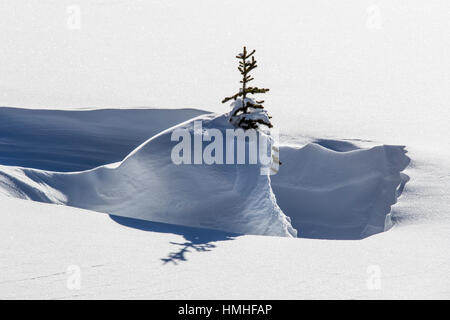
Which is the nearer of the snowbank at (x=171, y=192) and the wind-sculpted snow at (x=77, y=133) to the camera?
the snowbank at (x=171, y=192)

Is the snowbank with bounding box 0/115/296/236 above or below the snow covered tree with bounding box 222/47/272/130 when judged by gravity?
below

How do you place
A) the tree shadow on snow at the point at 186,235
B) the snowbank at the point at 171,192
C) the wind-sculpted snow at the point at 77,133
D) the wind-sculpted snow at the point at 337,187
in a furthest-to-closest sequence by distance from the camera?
the wind-sculpted snow at the point at 77,133
the wind-sculpted snow at the point at 337,187
the snowbank at the point at 171,192
the tree shadow on snow at the point at 186,235

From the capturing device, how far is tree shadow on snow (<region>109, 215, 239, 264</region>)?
13.8 feet

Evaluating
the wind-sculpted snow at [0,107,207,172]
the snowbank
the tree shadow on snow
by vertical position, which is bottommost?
the tree shadow on snow

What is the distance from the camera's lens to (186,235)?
4672 mm

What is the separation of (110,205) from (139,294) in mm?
2633

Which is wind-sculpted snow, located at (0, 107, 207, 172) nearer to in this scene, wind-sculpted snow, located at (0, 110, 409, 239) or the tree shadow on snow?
wind-sculpted snow, located at (0, 110, 409, 239)

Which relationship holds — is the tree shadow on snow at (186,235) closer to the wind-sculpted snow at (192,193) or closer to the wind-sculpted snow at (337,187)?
the wind-sculpted snow at (192,193)

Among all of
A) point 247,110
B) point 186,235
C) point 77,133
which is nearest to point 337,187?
point 247,110

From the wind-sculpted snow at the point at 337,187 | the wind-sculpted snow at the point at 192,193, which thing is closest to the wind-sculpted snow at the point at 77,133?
the wind-sculpted snow at the point at 192,193

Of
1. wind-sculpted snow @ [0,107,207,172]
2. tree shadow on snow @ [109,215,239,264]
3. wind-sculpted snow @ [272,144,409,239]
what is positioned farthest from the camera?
wind-sculpted snow @ [0,107,207,172]

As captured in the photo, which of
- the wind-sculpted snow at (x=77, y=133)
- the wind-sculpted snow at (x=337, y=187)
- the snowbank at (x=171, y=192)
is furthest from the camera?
the wind-sculpted snow at (x=77, y=133)

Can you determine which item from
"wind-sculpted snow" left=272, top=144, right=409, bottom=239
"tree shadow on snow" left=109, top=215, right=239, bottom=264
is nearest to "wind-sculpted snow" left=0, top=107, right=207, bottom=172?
"wind-sculpted snow" left=272, top=144, right=409, bottom=239

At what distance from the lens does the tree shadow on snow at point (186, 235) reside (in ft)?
13.8
